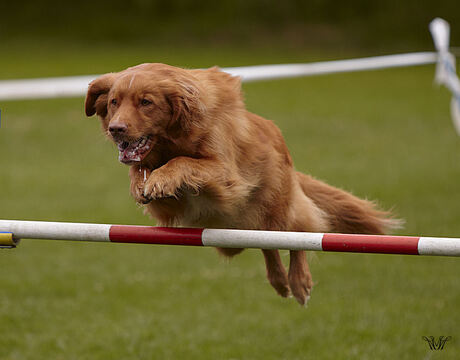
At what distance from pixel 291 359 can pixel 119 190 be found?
7808 millimetres

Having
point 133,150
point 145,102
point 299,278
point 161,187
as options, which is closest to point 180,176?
point 161,187

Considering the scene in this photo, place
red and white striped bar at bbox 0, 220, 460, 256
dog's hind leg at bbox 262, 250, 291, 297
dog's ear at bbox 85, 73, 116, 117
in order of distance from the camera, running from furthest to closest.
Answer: dog's hind leg at bbox 262, 250, 291, 297 < dog's ear at bbox 85, 73, 116, 117 < red and white striped bar at bbox 0, 220, 460, 256

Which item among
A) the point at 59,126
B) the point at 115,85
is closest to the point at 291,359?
the point at 115,85

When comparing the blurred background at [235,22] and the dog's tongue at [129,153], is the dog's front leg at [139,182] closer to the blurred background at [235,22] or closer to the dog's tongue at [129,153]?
the dog's tongue at [129,153]

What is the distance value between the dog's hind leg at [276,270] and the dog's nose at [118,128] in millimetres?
1543

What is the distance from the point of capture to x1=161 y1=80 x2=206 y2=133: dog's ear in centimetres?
330

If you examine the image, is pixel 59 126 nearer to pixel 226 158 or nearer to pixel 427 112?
pixel 427 112

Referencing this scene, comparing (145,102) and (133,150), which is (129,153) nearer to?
(133,150)

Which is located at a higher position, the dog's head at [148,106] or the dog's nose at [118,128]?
the dog's head at [148,106]

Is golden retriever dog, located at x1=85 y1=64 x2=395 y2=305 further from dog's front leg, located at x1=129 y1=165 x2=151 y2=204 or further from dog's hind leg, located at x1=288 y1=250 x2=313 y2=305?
dog's hind leg, located at x1=288 y1=250 x2=313 y2=305

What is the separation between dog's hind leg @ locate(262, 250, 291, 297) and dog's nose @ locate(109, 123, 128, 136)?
154 cm

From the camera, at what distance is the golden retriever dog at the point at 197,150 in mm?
3240

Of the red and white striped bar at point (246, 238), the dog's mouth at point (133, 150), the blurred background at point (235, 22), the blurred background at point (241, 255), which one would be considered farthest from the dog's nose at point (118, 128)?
the blurred background at point (235, 22)

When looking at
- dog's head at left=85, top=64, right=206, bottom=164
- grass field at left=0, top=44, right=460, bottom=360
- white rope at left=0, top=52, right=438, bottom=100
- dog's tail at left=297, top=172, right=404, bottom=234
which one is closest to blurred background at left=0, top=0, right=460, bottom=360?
grass field at left=0, top=44, right=460, bottom=360
